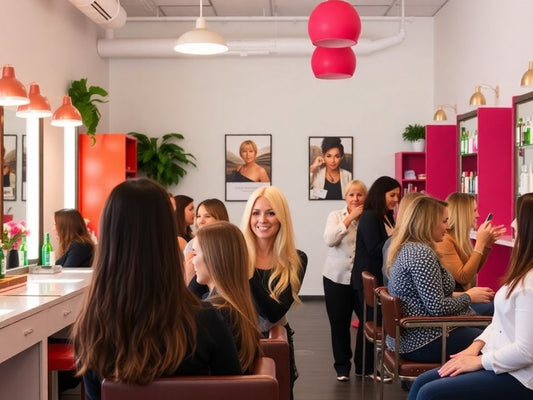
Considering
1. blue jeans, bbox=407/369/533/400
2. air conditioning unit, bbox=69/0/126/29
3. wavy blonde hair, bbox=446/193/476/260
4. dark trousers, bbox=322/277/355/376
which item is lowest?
dark trousers, bbox=322/277/355/376

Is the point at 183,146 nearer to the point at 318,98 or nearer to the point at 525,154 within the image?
the point at 318,98

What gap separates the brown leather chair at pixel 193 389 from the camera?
2053 millimetres

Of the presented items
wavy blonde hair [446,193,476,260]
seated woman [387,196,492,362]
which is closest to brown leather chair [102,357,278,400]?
seated woman [387,196,492,362]

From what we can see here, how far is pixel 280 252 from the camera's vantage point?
3.41 metres

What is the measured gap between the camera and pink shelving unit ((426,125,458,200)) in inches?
324

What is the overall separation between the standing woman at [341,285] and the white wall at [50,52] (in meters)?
3.17

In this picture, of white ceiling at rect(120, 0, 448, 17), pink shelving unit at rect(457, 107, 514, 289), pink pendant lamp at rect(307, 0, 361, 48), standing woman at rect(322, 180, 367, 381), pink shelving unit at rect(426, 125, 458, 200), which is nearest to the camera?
pink pendant lamp at rect(307, 0, 361, 48)

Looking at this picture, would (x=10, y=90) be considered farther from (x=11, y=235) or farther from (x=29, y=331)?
(x=29, y=331)

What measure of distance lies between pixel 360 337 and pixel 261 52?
4591mm

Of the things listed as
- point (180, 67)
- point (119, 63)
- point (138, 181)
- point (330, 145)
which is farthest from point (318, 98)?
point (138, 181)

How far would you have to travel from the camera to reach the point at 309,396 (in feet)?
17.0

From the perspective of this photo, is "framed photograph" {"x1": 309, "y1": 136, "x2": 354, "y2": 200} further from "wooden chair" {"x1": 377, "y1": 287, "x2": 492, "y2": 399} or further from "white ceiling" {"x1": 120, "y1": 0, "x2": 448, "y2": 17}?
"wooden chair" {"x1": 377, "y1": 287, "x2": 492, "y2": 399}

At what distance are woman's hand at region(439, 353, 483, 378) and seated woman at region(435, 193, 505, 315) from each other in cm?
126

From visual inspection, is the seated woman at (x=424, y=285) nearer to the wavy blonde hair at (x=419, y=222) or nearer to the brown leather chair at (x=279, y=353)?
the wavy blonde hair at (x=419, y=222)
